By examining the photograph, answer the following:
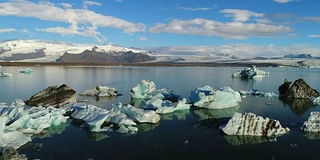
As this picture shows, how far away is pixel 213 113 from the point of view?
1088cm

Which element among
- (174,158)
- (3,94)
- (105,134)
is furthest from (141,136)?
(3,94)

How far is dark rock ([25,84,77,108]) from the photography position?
39.1 ft

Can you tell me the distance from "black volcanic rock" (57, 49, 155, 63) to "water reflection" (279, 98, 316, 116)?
4788 inches

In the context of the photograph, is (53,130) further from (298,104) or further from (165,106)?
(298,104)

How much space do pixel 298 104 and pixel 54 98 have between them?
9.39m

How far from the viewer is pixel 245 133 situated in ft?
26.1

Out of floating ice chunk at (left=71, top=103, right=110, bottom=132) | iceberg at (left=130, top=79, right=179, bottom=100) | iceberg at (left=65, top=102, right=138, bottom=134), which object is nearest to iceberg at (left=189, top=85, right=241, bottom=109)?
iceberg at (left=130, top=79, right=179, bottom=100)

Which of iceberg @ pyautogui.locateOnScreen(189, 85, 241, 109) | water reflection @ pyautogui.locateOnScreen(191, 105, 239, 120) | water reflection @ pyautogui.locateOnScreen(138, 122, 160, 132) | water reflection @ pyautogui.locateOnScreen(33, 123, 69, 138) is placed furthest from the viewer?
iceberg @ pyautogui.locateOnScreen(189, 85, 241, 109)

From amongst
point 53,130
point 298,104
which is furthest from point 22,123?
point 298,104

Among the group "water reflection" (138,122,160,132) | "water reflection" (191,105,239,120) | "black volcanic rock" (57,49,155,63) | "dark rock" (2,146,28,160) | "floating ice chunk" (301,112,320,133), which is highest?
"floating ice chunk" (301,112,320,133)

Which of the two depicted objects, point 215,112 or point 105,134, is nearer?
point 105,134

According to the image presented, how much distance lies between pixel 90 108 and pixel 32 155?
379 centimetres

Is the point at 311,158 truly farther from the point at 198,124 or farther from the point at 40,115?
the point at 40,115

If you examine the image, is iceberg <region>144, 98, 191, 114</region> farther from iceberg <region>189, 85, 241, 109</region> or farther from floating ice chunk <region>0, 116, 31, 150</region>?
floating ice chunk <region>0, 116, 31, 150</region>
